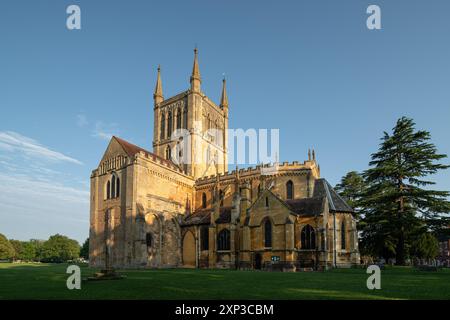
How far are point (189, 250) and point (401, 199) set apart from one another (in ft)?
83.5

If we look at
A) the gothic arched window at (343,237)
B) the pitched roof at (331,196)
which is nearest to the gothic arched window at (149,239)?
the pitched roof at (331,196)

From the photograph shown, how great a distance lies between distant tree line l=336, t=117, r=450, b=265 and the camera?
115 feet

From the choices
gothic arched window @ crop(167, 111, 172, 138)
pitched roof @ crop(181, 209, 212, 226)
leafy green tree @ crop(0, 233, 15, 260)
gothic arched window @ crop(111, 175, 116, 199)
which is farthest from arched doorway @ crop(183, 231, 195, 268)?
leafy green tree @ crop(0, 233, 15, 260)

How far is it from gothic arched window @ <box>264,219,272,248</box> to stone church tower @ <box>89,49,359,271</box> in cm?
10

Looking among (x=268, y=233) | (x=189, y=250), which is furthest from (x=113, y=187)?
(x=268, y=233)

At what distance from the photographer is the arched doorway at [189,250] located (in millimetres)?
44875

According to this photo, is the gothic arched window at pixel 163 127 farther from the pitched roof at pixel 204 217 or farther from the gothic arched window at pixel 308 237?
the gothic arched window at pixel 308 237

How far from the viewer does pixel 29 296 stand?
13031 millimetres

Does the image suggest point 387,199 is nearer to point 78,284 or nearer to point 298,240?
point 298,240

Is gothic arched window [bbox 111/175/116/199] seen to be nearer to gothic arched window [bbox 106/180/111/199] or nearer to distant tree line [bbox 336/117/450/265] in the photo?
gothic arched window [bbox 106/180/111/199]

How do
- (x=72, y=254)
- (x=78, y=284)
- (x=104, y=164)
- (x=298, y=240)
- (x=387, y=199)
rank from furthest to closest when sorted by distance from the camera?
(x=72, y=254) → (x=104, y=164) → (x=387, y=199) → (x=298, y=240) → (x=78, y=284)

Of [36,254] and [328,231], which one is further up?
[328,231]

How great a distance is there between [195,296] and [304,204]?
2544 centimetres
